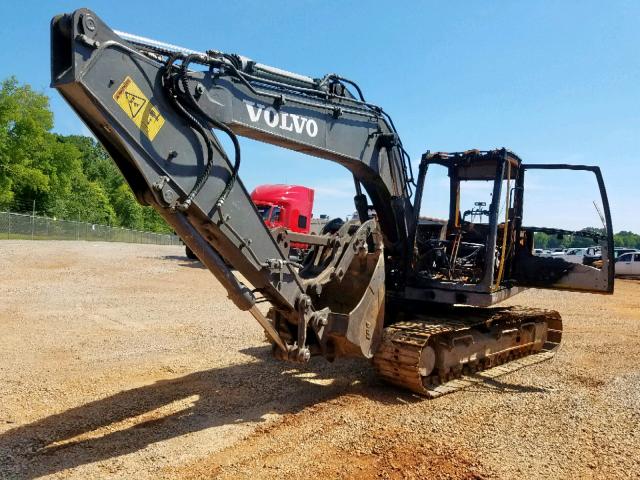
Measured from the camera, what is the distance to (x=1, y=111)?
45.6m

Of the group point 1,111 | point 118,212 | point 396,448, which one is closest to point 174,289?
point 396,448

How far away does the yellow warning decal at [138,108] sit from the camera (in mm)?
4461

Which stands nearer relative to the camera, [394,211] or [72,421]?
[72,421]

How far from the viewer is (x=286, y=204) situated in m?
21.1

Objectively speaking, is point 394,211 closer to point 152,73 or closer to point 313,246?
point 313,246

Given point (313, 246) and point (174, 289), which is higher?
point (313, 246)

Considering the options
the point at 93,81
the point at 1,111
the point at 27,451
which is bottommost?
the point at 27,451

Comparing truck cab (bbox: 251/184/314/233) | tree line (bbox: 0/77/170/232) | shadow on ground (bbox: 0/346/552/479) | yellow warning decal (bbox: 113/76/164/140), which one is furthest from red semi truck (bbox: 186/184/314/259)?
tree line (bbox: 0/77/170/232)

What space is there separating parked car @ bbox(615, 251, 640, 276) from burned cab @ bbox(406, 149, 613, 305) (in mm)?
23639

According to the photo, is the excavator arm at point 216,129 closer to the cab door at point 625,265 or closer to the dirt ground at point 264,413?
the dirt ground at point 264,413

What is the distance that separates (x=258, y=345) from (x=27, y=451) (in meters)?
4.61

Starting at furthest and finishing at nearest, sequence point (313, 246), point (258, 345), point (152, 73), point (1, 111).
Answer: point (1, 111) < point (258, 345) < point (313, 246) < point (152, 73)

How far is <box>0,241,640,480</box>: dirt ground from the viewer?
4863 mm

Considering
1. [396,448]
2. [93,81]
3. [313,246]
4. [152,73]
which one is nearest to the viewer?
[93,81]
